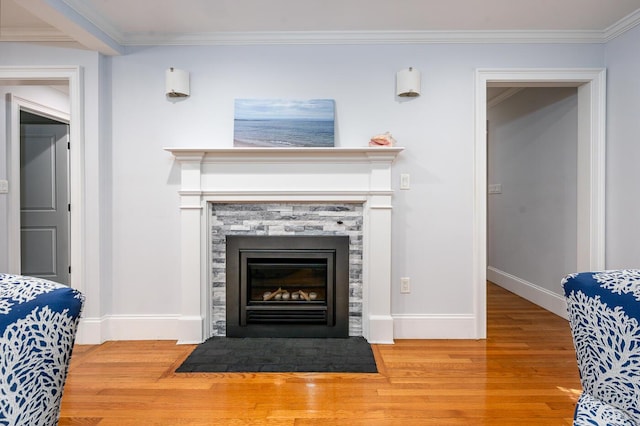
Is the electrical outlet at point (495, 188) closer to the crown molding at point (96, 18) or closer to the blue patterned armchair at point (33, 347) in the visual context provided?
the crown molding at point (96, 18)

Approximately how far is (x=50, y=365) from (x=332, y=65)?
2.61 meters

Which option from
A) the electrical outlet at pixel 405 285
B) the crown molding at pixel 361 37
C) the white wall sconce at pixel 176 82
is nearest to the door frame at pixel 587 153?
the crown molding at pixel 361 37

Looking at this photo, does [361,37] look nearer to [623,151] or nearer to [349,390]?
[623,151]

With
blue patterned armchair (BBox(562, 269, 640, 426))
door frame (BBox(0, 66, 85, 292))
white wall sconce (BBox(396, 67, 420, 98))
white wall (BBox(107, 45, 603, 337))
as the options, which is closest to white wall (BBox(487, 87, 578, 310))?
white wall (BBox(107, 45, 603, 337))

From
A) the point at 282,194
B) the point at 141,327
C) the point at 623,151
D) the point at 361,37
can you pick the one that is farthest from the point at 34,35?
the point at 623,151

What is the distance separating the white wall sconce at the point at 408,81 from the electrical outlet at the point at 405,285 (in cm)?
140

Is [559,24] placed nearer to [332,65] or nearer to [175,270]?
[332,65]

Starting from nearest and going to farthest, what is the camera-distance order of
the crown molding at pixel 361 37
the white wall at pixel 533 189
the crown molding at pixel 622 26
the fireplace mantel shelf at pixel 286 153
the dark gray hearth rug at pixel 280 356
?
the dark gray hearth rug at pixel 280 356
the crown molding at pixel 622 26
the fireplace mantel shelf at pixel 286 153
the crown molding at pixel 361 37
the white wall at pixel 533 189

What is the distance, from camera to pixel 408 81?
2840mm

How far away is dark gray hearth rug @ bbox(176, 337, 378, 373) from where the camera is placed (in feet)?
7.93

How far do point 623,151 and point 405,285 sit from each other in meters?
1.86

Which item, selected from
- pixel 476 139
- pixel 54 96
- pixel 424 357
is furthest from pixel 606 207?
pixel 54 96

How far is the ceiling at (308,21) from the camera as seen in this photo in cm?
250

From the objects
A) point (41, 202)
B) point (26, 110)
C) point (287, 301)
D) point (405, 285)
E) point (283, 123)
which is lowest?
point (287, 301)
